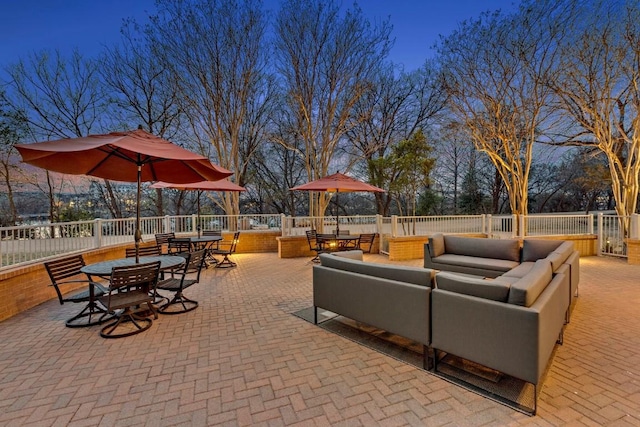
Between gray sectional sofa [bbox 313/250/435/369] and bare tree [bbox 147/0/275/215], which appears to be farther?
bare tree [bbox 147/0/275/215]

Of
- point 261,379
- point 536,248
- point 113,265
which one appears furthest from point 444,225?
point 113,265

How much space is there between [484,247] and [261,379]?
17.2ft

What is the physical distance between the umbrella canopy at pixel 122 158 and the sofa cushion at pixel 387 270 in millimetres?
2244

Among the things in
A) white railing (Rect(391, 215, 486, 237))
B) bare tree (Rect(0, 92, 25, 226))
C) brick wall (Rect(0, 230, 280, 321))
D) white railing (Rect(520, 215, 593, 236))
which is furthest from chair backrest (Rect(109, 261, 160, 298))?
bare tree (Rect(0, 92, 25, 226))

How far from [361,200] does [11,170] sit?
17657 mm

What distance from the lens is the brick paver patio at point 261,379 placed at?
6.73 ft

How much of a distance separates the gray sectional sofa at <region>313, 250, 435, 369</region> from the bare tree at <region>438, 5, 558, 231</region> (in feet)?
28.6

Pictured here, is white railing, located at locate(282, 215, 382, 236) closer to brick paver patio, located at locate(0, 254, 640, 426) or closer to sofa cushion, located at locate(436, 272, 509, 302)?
brick paver patio, located at locate(0, 254, 640, 426)

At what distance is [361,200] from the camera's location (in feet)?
69.4

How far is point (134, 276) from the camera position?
3482mm

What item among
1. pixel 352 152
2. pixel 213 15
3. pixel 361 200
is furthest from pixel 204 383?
pixel 361 200

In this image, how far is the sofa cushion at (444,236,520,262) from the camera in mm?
5652

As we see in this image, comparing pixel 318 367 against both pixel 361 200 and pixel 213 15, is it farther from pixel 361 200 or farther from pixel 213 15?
pixel 361 200

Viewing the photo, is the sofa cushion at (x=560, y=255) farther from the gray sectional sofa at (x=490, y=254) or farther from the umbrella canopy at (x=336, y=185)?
the umbrella canopy at (x=336, y=185)
